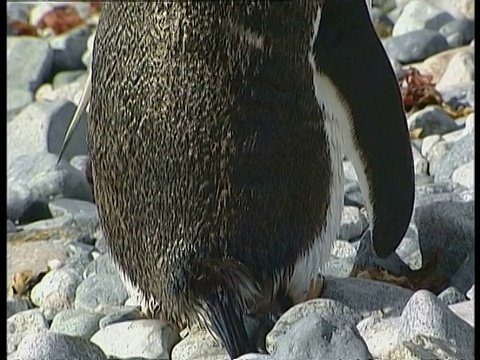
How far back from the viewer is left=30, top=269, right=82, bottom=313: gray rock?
10.8 ft

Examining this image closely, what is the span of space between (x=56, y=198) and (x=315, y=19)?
69.9 inches

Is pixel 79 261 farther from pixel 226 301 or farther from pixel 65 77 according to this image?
pixel 65 77

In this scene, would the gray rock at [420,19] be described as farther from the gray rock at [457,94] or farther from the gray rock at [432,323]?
the gray rock at [432,323]

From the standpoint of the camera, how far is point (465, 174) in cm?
368

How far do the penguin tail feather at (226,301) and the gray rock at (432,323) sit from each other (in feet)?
1.00

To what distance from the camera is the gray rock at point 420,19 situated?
604cm

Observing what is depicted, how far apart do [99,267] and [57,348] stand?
33.7 inches

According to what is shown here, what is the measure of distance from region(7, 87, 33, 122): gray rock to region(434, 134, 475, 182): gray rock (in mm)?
2260

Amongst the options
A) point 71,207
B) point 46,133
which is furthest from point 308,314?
point 46,133

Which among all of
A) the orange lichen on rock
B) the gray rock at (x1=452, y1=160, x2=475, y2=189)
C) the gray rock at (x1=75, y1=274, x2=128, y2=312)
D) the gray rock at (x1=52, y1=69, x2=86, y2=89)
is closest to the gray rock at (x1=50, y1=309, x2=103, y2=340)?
the gray rock at (x1=75, y1=274, x2=128, y2=312)

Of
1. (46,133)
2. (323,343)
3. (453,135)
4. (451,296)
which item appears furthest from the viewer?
(46,133)

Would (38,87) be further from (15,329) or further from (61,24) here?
(15,329)

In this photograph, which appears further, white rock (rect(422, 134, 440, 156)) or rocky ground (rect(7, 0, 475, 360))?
white rock (rect(422, 134, 440, 156))

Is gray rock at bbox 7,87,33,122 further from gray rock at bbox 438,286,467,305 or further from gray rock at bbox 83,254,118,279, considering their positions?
gray rock at bbox 438,286,467,305
